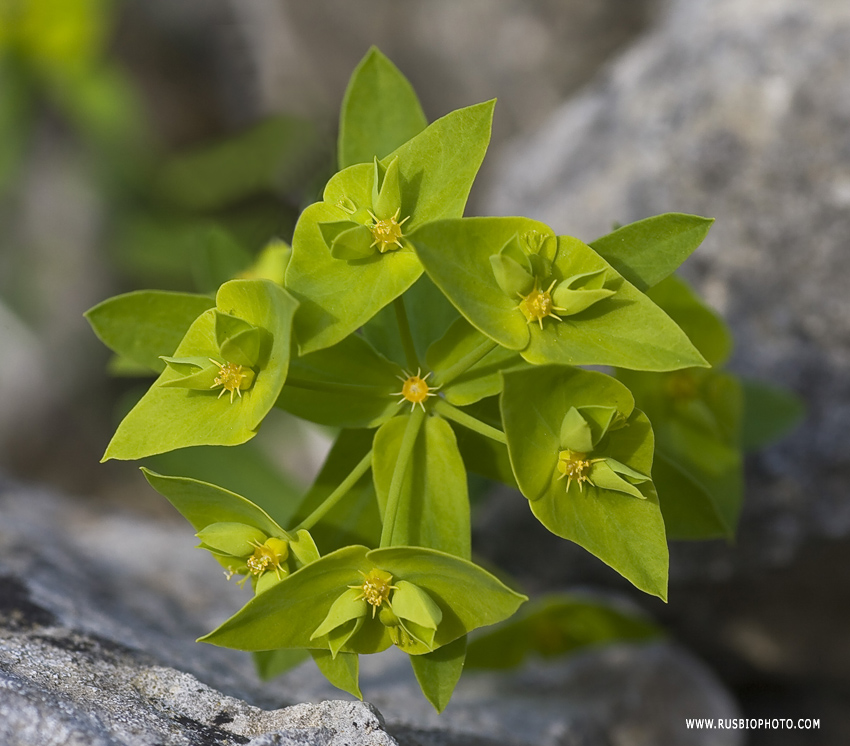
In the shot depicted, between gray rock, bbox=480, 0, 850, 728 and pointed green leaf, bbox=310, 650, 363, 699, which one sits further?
gray rock, bbox=480, 0, 850, 728

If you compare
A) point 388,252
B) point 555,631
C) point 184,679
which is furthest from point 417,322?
point 555,631

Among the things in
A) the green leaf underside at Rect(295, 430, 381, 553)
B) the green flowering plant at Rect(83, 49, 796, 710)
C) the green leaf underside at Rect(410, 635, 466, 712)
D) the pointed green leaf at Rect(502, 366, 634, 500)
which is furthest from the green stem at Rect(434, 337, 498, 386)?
the green leaf underside at Rect(410, 635, 466, 712)

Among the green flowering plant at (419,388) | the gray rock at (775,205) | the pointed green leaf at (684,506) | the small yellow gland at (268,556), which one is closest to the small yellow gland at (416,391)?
the green flowering plant at (419,388)

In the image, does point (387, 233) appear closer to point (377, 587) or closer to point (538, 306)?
point (538, 306)

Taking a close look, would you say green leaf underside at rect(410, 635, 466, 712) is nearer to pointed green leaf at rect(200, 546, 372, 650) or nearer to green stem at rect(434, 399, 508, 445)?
pointed green leaf at rect(200, 546, 372, 650)

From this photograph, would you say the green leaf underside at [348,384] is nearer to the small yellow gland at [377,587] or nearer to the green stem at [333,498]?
the green stem at [333,498]

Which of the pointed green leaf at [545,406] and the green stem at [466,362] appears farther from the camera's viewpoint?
the green stem at [466,362]
